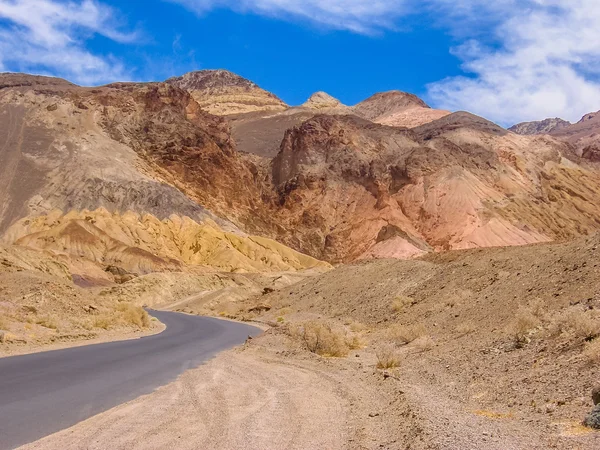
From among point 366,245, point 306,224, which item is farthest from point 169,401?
point 306,224

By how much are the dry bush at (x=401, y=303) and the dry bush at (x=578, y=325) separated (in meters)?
15.9

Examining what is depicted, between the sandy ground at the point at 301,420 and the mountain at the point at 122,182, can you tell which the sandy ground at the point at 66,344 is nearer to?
the sandy ground at the point at 301,420

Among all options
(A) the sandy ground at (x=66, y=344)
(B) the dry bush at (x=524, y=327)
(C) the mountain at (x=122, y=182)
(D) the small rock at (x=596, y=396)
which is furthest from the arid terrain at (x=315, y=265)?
(C) the mountain at (x=122, y=182)

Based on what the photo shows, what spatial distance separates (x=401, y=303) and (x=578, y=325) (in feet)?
60.4

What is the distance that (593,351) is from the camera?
36.9 feet

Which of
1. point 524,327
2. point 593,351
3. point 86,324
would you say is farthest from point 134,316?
point 593,351

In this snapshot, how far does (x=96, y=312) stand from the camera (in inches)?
1375

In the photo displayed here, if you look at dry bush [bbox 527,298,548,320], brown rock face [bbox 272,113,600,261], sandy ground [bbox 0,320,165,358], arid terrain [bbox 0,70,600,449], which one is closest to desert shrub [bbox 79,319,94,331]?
arid terrain [bbox 0,70,600,449]

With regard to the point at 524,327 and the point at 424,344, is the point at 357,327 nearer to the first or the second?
the point at 424,344

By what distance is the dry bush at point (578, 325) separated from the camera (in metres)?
12.6

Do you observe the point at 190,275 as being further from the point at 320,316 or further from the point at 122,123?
the point at 122,123

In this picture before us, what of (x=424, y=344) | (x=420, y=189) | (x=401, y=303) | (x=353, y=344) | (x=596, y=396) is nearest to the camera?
(x=596, y=396)

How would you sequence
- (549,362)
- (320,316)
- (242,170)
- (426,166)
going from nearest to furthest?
(549,362) → (320,316) → (426,166) → (242,170)

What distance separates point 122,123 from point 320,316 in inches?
4156
